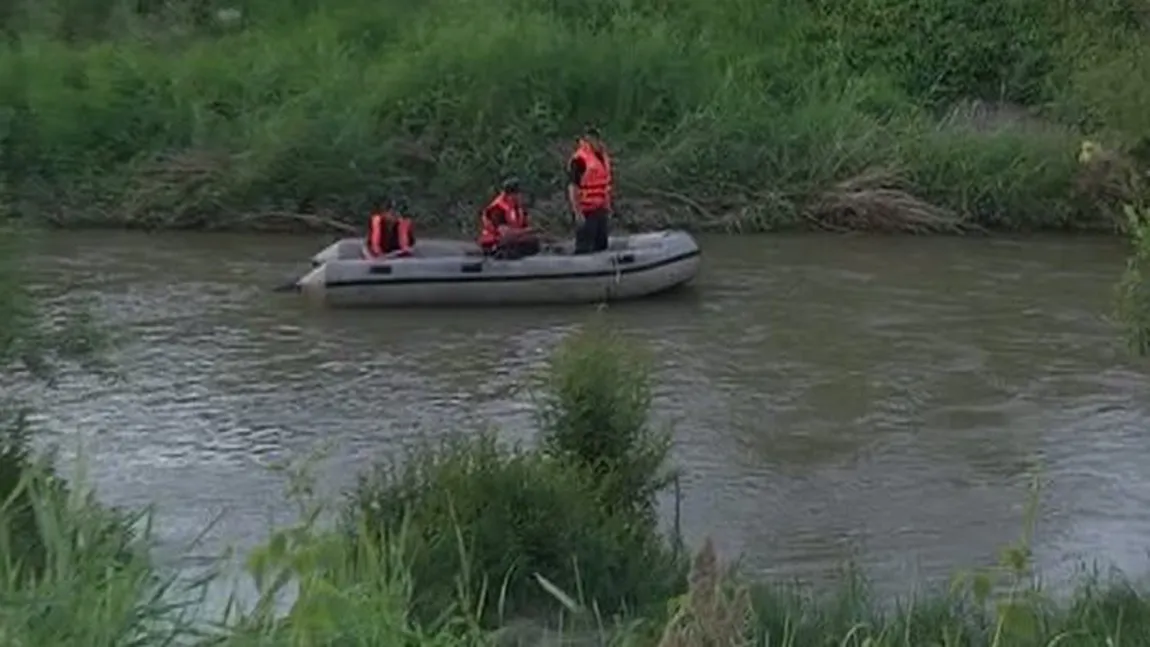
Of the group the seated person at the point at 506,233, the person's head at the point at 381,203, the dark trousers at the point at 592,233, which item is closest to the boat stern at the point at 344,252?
the seated person at the point at 506,233

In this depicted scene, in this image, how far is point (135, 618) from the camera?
5.26 metres

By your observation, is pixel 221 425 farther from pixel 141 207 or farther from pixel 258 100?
pixel 258 100

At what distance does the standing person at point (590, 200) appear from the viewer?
66.4ft

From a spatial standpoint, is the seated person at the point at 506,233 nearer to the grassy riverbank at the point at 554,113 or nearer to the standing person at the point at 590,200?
the standing person at the point at 590,200

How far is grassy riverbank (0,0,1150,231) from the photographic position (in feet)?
82.2

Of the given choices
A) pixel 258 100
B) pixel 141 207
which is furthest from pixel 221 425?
pixel 258 100

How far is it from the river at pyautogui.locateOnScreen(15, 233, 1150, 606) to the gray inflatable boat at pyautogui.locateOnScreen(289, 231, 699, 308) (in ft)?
0.57

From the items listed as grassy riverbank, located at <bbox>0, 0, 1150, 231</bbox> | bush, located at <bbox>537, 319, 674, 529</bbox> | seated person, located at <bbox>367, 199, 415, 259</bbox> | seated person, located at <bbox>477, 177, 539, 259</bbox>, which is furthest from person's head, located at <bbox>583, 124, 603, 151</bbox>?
bush, located at <bbox>537, 319, 674, 529</bbox>

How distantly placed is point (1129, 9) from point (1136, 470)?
303 cm

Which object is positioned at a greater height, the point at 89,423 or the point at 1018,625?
the point at 1018,625

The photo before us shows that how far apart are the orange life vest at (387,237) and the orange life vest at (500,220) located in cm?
71

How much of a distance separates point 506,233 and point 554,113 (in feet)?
22.4

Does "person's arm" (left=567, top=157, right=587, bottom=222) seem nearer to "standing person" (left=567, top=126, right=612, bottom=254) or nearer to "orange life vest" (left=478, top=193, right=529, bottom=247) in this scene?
"standing person" (left=567, top=126, right=612, bottom=254)

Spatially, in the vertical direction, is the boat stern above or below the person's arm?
below
